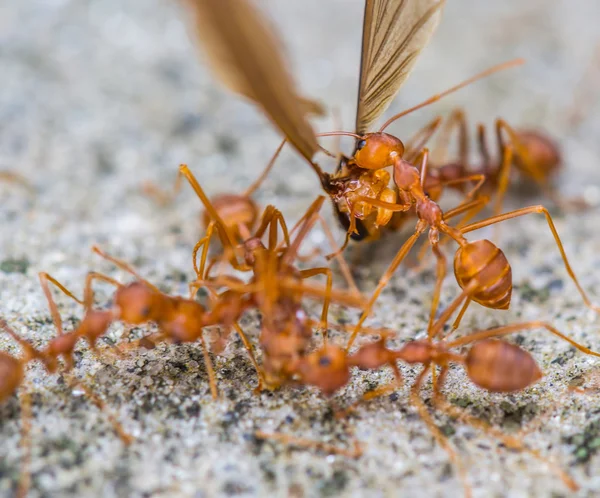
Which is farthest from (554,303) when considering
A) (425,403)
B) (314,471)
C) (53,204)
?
(53,204)

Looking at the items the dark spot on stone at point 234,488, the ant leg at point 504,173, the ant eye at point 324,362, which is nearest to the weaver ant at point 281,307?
the ant eye at point 324,362

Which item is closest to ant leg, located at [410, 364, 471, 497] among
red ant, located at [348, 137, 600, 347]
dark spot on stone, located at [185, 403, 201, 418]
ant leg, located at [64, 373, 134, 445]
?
red ant, located at [348, 137, 600, 347]

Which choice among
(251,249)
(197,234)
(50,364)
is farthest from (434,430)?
(197,234)

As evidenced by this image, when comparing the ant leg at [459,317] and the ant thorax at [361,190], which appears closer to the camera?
the ant leg at [459,317]

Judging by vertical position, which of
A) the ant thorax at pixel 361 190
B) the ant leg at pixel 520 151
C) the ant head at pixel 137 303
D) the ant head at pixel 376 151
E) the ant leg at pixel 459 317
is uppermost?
the ant leg at pixel 520 151

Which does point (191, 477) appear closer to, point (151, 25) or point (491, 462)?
point (491, 462)

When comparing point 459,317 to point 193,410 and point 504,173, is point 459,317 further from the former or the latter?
point 193,410

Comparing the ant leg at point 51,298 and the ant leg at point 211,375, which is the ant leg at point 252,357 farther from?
the ant leg at point 51,298
